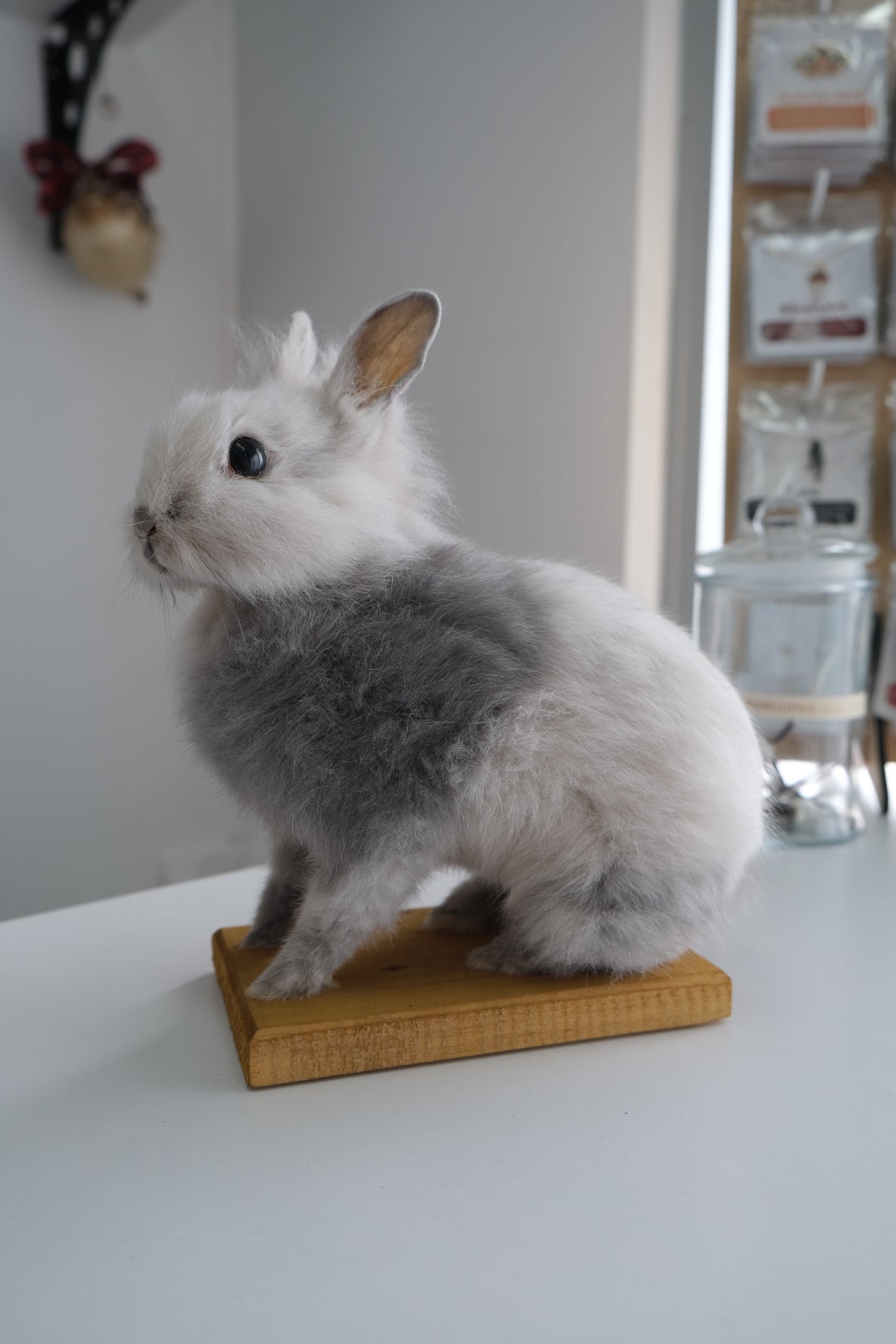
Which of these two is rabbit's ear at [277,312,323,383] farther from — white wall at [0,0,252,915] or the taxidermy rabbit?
white wall at [0,0,252,915]

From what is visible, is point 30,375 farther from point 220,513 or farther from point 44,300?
point 220,513

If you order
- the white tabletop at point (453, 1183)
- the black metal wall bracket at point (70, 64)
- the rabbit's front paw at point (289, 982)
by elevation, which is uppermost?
the black metal wall bracket at point (70, 64)

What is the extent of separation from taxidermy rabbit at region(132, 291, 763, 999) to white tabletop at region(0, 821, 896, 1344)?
85mm

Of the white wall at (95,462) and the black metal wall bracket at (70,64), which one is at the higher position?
the black metal wall bracket at (70,64)

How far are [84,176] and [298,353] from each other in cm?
115

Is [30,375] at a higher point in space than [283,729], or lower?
higher

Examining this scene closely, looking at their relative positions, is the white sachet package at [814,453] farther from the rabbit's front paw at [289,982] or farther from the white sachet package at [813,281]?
the rabbit's front paw at [289,982]

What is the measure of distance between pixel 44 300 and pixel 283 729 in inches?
53.0

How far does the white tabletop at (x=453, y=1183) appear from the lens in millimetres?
440

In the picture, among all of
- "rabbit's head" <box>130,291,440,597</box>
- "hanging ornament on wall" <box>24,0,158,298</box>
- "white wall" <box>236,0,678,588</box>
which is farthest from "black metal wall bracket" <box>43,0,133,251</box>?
"rabbit's head" <box>130,291,440,597</box>

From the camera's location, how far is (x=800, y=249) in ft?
4.53

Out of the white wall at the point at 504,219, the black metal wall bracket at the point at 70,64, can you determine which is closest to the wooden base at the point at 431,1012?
the white wall at the point at 504,219

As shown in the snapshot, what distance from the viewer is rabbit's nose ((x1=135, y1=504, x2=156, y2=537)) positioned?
2.06ft

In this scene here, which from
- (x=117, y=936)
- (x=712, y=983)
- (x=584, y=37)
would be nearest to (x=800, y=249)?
(x=584, y=37)
